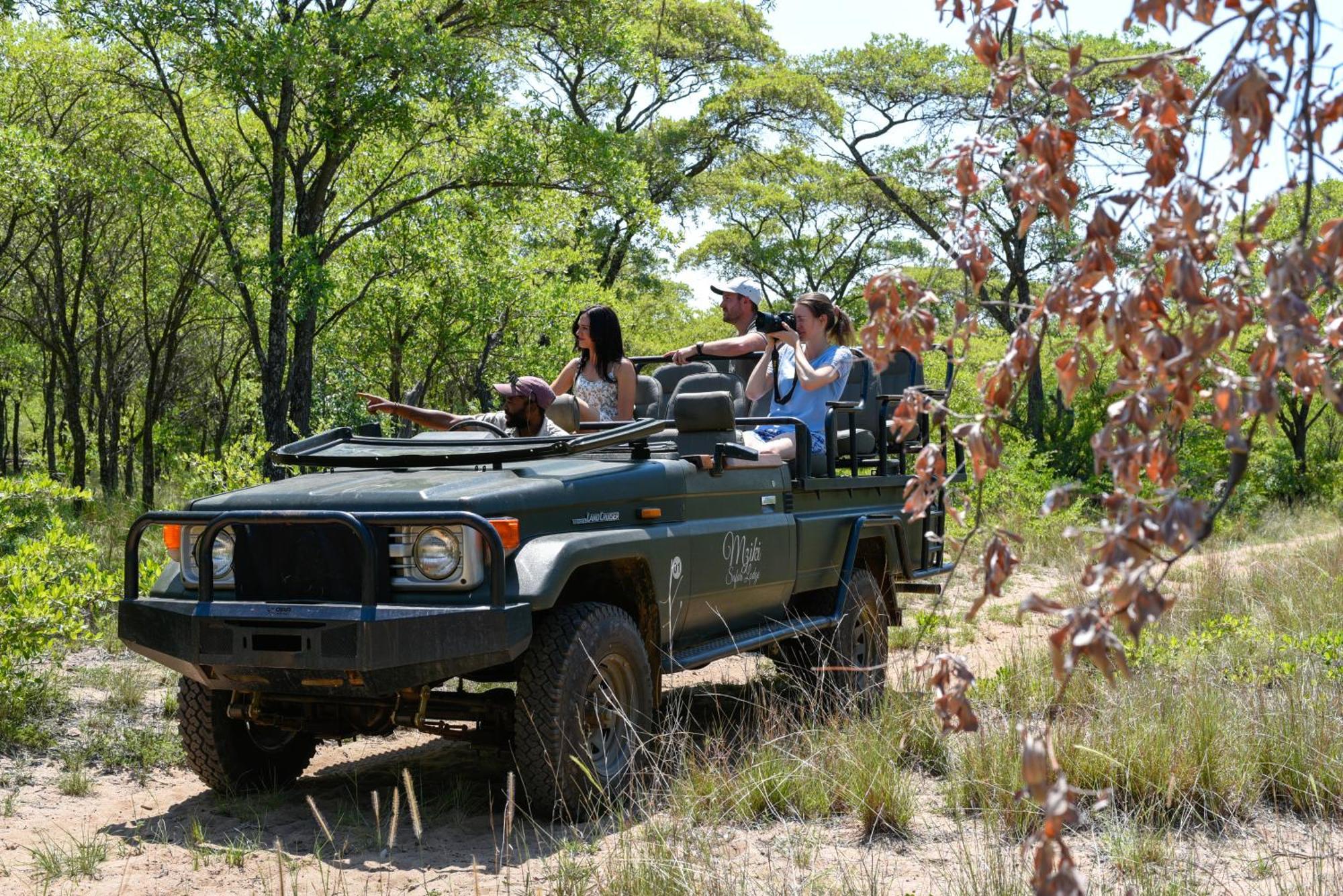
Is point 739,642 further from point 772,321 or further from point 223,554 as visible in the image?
point 223,554

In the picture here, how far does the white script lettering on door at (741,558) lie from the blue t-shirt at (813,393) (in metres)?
0.98

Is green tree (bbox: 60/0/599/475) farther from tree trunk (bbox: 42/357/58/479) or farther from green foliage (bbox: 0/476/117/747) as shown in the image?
tree trunk (bbox: 42/357/58/479)

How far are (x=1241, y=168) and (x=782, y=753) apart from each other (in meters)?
3.77

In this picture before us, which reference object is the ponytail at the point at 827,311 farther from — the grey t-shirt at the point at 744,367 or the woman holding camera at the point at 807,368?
the grey t-shirt at the point at 744,367

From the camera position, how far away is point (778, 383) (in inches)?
278

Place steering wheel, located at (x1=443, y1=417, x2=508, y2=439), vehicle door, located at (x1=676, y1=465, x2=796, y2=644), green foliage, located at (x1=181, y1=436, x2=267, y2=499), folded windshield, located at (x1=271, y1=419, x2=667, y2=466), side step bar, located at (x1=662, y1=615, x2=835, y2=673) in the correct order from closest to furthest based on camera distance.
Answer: folded windshield, located at (x1=271, y1=419, x2=667, y2=466) < side step bar, located at (x1=662, y1=615, x2=835, y2=673) < vehicle door, located at (x1=676, y1=465, x2=796, y2=644) < steering wheel, located at (x1=443, y1=417, x2=508, y2=439) < green foliage, located at (x1=181, y1=436, x2=267, y2=499)

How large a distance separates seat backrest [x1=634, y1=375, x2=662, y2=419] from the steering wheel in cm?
120

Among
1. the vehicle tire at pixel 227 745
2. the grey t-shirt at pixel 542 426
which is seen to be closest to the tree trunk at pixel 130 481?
the grey t-shirt at pixel 542 426

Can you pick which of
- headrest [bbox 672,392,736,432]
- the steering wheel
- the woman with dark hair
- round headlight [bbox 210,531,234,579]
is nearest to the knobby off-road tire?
the woman with dark hair

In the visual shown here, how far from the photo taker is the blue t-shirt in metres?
6.79

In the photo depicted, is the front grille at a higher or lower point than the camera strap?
lower

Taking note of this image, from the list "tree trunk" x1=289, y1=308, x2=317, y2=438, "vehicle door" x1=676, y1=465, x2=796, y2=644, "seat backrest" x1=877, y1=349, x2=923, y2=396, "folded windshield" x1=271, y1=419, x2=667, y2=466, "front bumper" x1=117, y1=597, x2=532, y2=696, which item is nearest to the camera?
"front bumper" x1=117, y1=597, x2=532, y2=696

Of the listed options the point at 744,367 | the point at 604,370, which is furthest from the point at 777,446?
the point at 744,367

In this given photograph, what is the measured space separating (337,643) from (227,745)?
3.86 feet
